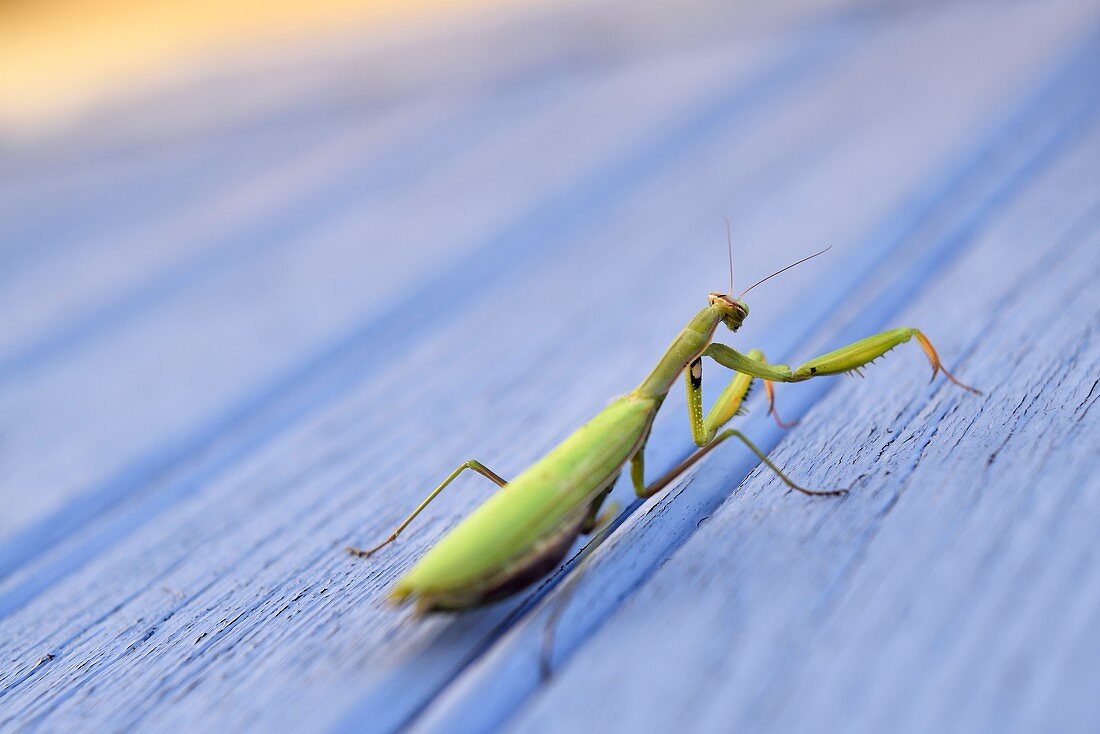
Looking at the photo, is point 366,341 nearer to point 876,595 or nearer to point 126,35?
point 876,595

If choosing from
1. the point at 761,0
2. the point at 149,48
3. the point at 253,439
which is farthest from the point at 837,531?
the point at 149,48

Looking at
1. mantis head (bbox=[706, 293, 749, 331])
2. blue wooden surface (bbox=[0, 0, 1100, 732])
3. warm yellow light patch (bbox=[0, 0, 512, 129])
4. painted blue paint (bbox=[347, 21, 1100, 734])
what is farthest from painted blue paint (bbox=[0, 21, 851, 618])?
warm yellow light patch (bbox=[0, 0, 512, 129])

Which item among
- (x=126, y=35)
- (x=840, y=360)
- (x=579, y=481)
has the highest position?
(x=126, y=35)

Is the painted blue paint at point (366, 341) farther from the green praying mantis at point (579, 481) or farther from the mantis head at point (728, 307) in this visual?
the mantis head at point (728, 307)

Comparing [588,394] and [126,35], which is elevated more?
[126,35]

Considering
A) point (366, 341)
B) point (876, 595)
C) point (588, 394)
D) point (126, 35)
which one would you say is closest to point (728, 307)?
point (588, 394)

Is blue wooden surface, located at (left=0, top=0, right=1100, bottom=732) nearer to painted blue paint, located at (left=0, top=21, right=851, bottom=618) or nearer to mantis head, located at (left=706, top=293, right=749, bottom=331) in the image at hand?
painted blue paint, located at (left=0, top=21, right=851, bottom=618)

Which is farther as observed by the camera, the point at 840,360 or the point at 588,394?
the point at 588,394
